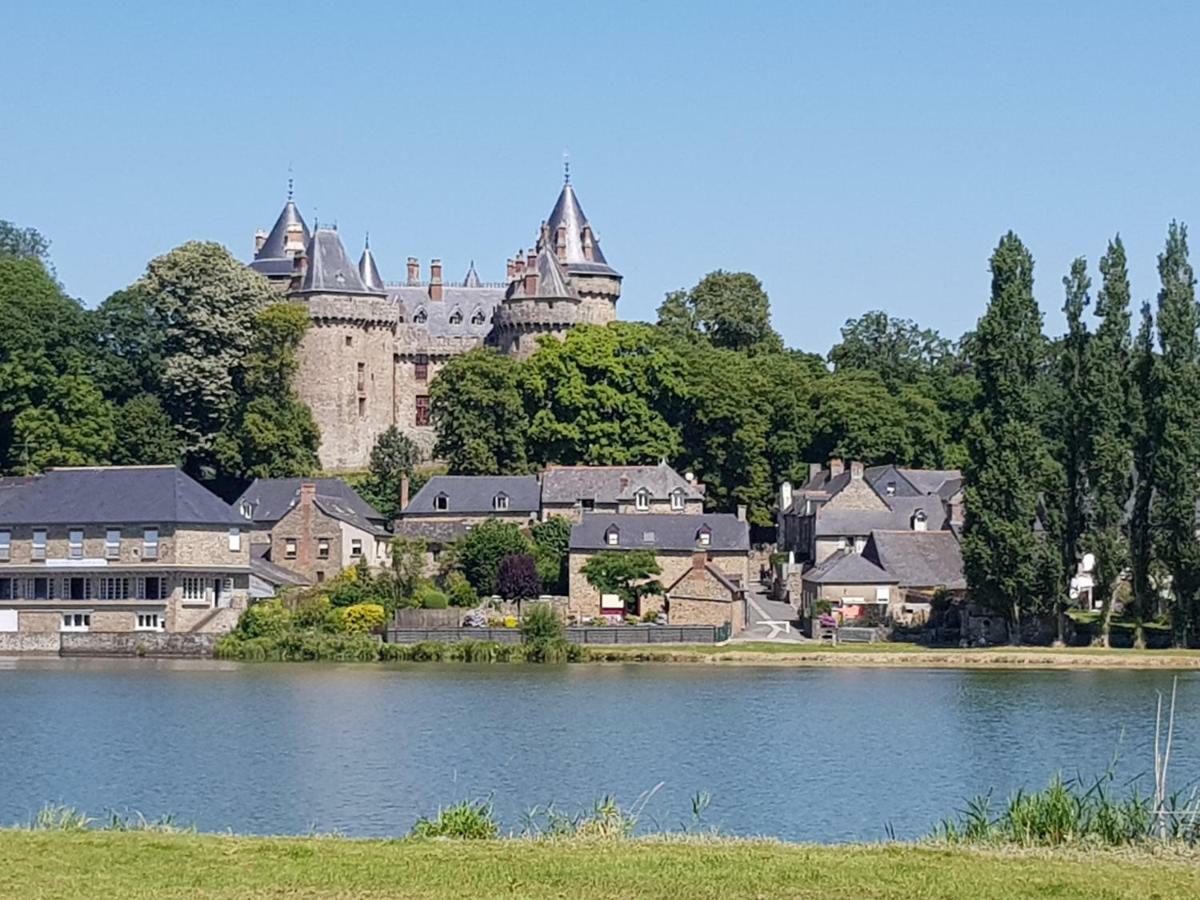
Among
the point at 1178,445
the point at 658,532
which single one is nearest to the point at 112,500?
the point at 658,532

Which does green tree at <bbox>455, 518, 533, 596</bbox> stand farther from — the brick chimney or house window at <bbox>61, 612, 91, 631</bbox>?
the brick chimney

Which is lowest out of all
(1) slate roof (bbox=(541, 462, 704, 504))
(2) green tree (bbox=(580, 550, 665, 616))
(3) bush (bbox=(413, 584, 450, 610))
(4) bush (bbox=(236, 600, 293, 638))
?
(4) bush (bbox=(236, 600, 293, 638))

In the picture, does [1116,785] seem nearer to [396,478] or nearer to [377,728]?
[377,728]

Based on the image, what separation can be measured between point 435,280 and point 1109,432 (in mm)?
42318

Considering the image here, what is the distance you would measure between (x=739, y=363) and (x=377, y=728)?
137ft

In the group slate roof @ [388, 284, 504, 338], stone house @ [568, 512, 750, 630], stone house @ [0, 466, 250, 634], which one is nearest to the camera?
stone house @ [0, 466, 250, 634]

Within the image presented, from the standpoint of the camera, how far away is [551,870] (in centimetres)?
1648

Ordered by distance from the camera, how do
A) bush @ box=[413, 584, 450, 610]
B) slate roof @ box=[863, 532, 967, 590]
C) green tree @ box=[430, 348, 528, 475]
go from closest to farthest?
bush @ box=[413, 584, 450, 610] < slate roof @ box=[863, 532, 967, 590] < green tree @ box=[430, 348, 528, 475]

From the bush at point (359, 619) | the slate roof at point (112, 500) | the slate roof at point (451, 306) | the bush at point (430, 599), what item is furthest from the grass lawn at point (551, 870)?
the slate roof at point (451, 306)

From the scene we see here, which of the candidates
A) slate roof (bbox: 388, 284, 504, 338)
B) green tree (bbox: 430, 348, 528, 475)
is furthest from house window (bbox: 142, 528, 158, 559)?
slate roof (bbox: 388, 284, 504, 338)

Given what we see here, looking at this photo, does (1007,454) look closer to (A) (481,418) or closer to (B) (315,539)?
(B) (315,539)

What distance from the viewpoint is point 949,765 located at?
29.3 metres

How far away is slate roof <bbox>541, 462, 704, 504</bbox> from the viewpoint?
6209cm

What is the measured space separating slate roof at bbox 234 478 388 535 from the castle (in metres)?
10.3
